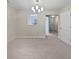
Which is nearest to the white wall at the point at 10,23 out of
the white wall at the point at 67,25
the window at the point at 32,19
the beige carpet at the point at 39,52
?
the beige carpet at the point at 39,52

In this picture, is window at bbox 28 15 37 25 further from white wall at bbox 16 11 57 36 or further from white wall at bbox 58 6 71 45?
white wall at bbox 58 6 71 45

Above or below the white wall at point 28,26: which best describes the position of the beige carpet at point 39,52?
below

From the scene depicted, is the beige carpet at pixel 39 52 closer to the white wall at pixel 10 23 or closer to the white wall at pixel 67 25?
the white wall at pixel 67 25

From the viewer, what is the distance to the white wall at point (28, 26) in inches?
469

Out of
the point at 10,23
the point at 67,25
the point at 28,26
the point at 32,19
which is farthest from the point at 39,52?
the point at 32,19

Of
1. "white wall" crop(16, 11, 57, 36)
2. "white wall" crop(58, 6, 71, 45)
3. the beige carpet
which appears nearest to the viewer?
the beige carpet

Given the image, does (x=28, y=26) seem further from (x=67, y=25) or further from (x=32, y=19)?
(x=67, y=25)

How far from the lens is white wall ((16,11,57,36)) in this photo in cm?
1191

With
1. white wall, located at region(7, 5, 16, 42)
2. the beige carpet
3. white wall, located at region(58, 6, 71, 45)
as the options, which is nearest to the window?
white wall, located at region(7, 5, 16, 42)

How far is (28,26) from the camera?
12.0m

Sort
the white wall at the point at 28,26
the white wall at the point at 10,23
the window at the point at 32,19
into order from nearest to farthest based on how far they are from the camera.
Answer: the white wall at the point at 10,23 → the white wall at the point at 28,26 → the window at the point at 32,19
